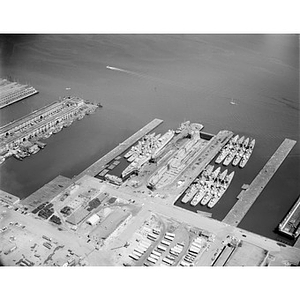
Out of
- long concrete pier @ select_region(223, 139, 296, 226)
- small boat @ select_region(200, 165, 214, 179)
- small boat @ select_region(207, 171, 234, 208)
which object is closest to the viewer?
long concrete pier @ select_region(223, 139, 296, 226)

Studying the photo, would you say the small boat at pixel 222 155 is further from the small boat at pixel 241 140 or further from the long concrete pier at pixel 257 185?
the long concrete pier at pixel 257 185

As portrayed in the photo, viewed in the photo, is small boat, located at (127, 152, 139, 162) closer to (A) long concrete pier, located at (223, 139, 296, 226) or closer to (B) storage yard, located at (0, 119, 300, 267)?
(B) storage yard, located at (0, 119, 300, 267)

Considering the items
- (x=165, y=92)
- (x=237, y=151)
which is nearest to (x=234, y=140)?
(x=237, y=151)

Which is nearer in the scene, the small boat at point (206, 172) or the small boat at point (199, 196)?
the small boat at point (199, 196)

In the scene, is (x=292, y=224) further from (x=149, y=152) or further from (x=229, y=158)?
(x=149, y=152)

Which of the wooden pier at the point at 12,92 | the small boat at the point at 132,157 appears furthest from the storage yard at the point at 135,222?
the wooden pier at the point at 12,92

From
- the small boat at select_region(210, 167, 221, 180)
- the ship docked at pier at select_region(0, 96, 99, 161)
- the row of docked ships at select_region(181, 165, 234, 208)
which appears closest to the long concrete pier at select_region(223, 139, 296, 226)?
the row of docked ships at select_region(181, 165, 234, 208)
